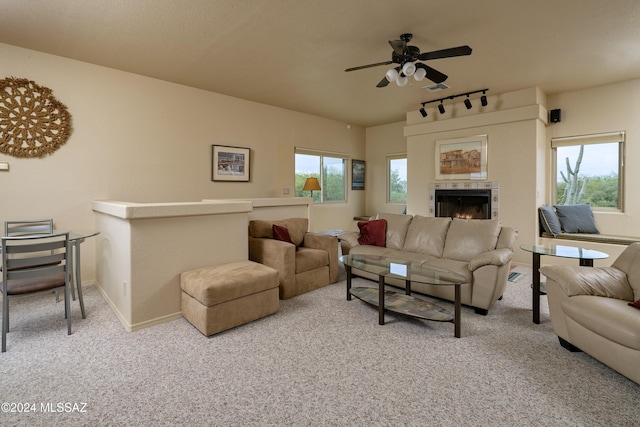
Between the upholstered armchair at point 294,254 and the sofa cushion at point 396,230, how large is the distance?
0.82m

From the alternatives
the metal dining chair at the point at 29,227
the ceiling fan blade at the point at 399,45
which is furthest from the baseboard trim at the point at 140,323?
the ceiling fan blade at the point at 399,45

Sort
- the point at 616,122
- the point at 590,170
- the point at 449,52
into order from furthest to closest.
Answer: the point at 590,170 → the point at 616,122 → the point at 449,52

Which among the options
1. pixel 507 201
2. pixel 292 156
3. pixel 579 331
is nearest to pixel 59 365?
pixel 579 331

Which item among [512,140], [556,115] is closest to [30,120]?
[512,140]

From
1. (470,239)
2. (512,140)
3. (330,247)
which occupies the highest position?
(512,140)

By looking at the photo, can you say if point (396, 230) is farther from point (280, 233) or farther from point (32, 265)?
point (32, 265)

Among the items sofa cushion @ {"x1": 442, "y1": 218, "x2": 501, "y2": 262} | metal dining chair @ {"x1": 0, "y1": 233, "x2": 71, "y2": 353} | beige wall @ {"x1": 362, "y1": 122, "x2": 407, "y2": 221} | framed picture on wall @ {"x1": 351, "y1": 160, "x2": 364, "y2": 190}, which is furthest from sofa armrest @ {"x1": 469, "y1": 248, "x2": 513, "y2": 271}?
framed picture on wall @ {"x1": 351, "y1": 160, "x2": 364, "y2": 190}

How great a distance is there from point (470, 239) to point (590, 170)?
3078 mm

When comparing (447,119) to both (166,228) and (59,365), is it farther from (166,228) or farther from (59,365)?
(59,365)

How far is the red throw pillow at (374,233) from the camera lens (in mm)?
4246

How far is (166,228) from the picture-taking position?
2.77 metres

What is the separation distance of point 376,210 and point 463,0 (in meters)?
5.29

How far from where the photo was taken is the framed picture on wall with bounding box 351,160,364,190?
7.42 meters

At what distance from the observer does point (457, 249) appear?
3.57 m
